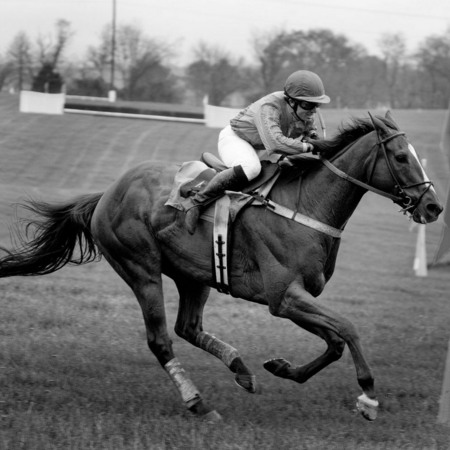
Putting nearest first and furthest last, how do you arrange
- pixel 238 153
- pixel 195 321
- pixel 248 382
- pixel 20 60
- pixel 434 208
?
1. pixel 434 208
2. pixel 238 153
3. pixel 248 382
4. pixel 195 321
5. pixel 20 60

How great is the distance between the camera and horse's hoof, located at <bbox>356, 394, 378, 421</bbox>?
5039 mm

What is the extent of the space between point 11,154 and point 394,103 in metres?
17.1

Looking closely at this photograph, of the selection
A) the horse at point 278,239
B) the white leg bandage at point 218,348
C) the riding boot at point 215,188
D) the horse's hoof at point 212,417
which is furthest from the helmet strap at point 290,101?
the horse's hoof at point 212,417

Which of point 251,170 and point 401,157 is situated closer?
point 401,157

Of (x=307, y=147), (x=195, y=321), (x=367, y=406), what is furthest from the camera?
(x=195, y=321)

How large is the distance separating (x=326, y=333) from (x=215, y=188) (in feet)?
4.28

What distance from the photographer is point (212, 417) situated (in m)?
5.43

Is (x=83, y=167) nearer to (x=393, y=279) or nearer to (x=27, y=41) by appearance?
(x=27, y=41)

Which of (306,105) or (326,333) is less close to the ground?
(306,105)

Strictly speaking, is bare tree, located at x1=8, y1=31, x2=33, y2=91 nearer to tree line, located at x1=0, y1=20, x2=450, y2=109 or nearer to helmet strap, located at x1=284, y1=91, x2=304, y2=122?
tree line, located at x1=0, y1=20, x2=450, y2=109

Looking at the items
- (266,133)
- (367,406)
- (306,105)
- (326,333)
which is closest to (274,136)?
(266,133)

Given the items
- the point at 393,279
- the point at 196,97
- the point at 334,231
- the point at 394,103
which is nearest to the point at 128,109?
the point at 196,97

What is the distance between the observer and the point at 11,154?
2517 cm

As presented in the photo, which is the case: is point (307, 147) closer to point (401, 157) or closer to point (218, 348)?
point (401, 157)
